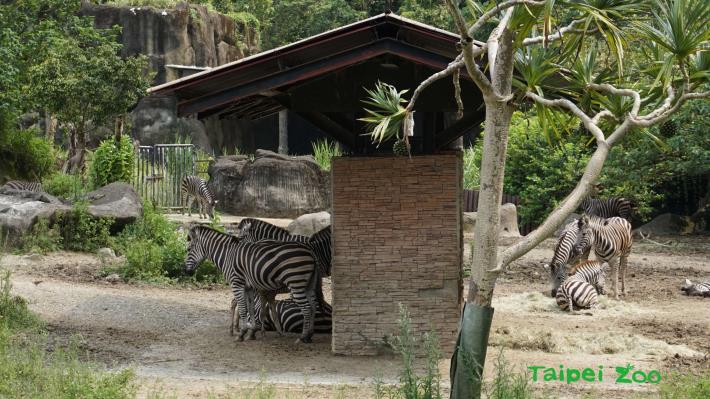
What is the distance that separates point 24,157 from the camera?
2506 cm

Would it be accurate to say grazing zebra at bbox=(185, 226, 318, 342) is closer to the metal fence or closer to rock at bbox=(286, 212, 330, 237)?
rock at bbox=(286, 212, 330, 237)

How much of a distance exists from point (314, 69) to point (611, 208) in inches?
566

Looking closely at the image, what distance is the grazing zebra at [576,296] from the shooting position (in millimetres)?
14156

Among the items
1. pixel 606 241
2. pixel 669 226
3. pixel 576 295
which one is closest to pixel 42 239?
pixel 576 295

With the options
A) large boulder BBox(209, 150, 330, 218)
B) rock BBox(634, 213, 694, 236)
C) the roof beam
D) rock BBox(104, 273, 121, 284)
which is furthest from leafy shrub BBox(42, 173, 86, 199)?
rock BBox(634, 213, 694, 236)

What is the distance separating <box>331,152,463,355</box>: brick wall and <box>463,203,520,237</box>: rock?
42.9ft

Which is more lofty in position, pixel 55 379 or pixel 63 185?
pixel 63 185

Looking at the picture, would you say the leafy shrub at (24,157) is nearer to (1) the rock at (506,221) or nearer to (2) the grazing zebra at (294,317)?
(1) the rock at (506,221)

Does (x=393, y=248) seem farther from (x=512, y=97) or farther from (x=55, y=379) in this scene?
(x=55, y=379)

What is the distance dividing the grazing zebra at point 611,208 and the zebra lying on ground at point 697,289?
7.27m

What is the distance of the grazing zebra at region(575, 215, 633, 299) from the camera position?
15625 millimetres

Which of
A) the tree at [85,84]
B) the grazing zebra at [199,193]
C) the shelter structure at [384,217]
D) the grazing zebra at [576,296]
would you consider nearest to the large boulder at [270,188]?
the grazing zebra at [199,193]

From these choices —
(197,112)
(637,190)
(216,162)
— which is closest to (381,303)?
(197,112)

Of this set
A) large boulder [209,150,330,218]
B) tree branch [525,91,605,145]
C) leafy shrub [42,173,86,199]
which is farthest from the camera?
large boulder [209,150,330,218]
